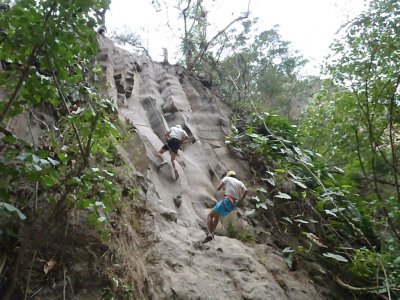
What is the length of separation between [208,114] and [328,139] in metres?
4.27

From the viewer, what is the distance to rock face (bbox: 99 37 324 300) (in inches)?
216

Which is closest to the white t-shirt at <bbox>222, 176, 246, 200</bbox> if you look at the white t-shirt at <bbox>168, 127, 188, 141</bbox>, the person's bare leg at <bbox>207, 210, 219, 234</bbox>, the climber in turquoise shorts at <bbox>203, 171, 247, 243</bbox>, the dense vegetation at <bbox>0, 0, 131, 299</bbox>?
the climber in turquoise shorts at <bbox>203, 171, 247, 243</bbox>

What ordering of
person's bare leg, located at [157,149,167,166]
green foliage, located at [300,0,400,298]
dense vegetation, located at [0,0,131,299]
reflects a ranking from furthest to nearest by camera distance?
person's bare leg, located at [157,149,167,166] → green foliage, located at [300,0,400,298] → dense vegetation, located at [0,0,131,299]

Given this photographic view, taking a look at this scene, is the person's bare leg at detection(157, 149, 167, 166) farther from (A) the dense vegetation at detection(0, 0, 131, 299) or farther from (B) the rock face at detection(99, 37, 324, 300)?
(A) the dense vegetation at detection(0, 0, 131, 299)

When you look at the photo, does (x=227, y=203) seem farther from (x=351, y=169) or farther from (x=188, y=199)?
(x=351, y=169)

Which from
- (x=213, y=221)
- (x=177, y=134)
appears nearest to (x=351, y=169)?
(x=213, y=221)

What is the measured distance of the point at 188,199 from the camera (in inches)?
335

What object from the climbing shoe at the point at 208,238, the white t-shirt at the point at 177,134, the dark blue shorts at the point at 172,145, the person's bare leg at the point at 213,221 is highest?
the white t-shirt at the point at 177,134

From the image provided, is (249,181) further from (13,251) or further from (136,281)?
(13,251)

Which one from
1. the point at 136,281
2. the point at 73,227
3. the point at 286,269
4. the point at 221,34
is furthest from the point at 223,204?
the point at 221,34

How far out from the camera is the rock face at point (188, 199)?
5496 millimetres

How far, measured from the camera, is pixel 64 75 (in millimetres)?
3018

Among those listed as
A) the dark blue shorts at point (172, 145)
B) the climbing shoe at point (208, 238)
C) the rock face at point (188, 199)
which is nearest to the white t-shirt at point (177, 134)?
the dark blue shorts at point (172, 145)

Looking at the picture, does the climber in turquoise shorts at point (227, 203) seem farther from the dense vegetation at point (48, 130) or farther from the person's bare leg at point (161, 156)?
the dense vegetation at point (48, 130)
